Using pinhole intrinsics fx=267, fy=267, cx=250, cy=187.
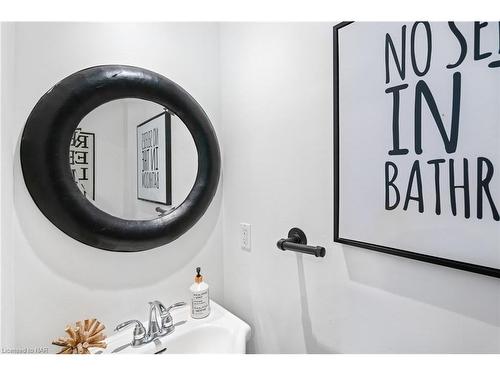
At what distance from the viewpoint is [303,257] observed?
0.90 m

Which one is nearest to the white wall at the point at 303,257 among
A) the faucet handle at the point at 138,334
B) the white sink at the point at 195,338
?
the white sink at the point at 195,338

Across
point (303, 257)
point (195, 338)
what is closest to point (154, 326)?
point (195, 338)

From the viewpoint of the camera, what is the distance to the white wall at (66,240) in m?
0.79

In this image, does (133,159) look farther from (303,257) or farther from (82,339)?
(303,257)

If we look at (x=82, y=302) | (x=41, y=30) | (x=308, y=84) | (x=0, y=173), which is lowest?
(x=82, y=302)

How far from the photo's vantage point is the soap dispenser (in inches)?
41.4

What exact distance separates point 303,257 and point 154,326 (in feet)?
1.91

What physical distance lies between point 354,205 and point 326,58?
450 millimetres

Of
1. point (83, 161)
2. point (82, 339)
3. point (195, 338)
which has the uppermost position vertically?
point (83, 161)

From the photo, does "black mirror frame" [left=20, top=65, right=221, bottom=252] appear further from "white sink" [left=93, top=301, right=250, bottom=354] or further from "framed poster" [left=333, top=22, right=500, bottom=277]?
"framed poster" [left=333, top=22, right=500, bottom=277]

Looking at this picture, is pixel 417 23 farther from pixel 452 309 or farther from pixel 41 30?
pixel 41 30

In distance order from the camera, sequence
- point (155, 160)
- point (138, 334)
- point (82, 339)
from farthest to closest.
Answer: point (155, 160) < point (138, 334) < point (82, 339)
